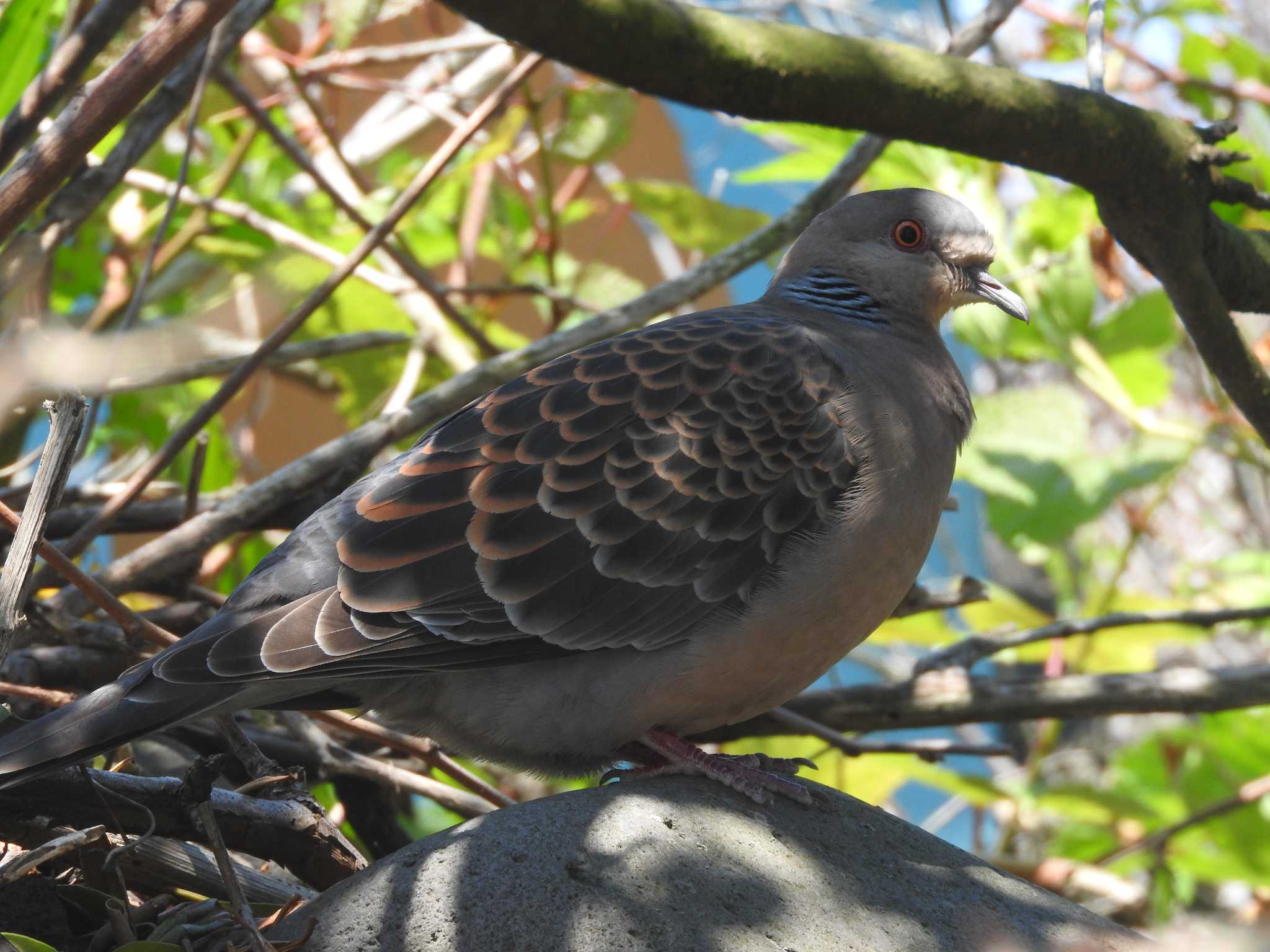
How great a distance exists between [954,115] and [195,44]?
1270mm

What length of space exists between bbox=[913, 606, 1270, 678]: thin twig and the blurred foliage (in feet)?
1.29

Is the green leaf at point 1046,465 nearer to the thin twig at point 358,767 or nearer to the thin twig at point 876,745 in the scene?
the thin twig at point 876,745

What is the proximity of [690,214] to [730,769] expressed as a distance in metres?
2.18

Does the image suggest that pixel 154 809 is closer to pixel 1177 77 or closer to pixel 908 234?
pixel 908 234

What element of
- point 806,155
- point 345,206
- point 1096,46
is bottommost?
point 345,206

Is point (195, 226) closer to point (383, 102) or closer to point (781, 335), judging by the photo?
point (383, 102)

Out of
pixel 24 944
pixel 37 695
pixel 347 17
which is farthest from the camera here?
pixel 347 17

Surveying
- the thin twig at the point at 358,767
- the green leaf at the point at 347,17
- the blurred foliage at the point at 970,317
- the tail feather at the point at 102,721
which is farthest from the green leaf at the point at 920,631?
the tail feather at the point at 102,721

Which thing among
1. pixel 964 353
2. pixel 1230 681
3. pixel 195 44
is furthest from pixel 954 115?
pixel 964 353

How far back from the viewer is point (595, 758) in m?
2.49

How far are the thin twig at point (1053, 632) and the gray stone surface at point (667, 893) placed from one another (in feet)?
2.71

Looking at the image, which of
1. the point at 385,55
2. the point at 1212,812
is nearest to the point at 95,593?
the point at 385,55

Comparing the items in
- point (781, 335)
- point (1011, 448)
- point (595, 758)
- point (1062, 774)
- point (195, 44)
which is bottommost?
point (1062, 774)

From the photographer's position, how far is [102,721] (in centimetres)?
197
